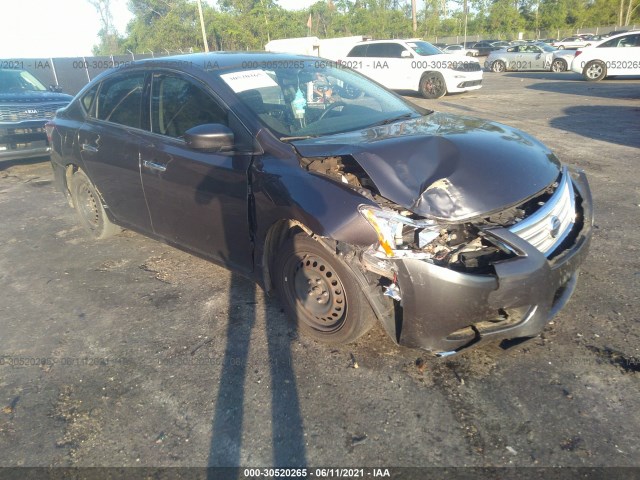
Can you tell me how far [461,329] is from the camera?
271 cm

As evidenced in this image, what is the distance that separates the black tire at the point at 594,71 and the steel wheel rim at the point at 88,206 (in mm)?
19109

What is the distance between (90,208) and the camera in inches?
204

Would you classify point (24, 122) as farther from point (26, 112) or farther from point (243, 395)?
point (243, 395)

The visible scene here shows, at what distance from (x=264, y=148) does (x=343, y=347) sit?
1.37 meters

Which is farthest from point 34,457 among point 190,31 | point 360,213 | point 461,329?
point 190,31

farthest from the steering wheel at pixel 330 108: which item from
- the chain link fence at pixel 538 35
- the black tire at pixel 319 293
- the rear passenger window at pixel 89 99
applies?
the chain link fence at pixel 538 35

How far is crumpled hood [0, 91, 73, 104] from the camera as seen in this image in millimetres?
8674

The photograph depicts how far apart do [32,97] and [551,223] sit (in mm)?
A: 9196

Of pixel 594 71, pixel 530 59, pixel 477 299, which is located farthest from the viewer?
pixel 530 59

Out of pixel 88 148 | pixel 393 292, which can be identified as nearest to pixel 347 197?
pixel 393 292

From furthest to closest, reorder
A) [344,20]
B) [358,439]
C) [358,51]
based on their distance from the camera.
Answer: [344,20]
[358,51]
[358,439]

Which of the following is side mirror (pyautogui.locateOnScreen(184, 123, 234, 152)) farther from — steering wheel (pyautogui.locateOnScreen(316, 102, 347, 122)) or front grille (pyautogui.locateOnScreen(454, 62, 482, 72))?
front grille (pyautogui.locateOnScreen(454, 62, 482, 72))

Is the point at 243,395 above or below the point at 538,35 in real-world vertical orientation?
below

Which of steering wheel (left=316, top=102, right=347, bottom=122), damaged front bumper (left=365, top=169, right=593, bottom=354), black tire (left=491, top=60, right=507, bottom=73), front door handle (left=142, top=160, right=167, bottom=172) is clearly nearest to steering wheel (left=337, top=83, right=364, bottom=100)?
steering wheel (left=316, top=102, right=347, bottom=122)
